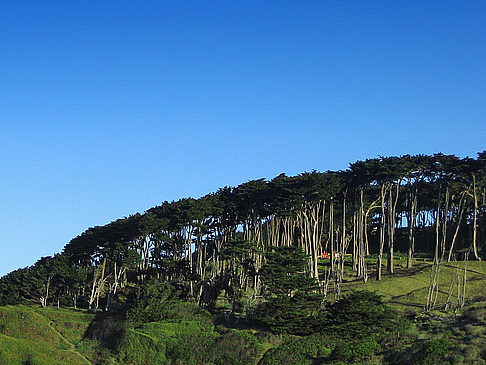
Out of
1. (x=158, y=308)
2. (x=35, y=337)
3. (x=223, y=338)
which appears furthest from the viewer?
(x=35, y=337)

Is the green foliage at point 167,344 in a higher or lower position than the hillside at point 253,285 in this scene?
lower

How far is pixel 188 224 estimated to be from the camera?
75.0 m

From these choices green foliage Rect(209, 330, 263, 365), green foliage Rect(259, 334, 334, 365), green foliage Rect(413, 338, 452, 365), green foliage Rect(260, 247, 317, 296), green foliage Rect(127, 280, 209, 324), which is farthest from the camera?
green foliage Rect(127, 280, 209, 324)

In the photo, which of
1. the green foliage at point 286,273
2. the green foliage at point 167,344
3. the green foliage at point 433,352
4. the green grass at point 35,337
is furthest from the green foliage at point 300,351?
the green grass at point 35,337

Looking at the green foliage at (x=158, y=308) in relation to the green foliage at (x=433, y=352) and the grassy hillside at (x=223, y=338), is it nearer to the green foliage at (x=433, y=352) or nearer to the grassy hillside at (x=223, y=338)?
the grassy hillside at (x=223, y=338)

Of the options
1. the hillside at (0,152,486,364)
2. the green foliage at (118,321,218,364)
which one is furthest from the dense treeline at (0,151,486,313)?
the green foliage at (118,321,218,364)

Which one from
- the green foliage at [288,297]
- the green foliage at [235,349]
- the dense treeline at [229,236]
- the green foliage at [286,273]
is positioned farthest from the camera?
the dense treeline at [229,236]

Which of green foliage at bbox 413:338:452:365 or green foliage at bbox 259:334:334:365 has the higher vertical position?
green foliage at bbox 413:338:452:365

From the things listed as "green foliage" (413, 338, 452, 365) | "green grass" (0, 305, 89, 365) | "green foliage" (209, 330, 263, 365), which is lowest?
"green grass" (0, 305, 89, 365)

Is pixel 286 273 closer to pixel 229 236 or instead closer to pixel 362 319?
pixel 362 319

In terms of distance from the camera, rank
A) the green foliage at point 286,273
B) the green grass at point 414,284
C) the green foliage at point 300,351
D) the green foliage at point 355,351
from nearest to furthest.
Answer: the green foliage at point 355,351, the green foliage at point 300,351, the green foliage at point 286,273, the green grass at point 414,284

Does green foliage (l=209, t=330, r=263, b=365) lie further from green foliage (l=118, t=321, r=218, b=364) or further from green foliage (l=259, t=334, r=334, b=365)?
green foliage (l=259, t=334, r=334, b=365)

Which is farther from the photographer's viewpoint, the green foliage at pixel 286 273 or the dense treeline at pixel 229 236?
the dense treeline at pixel 229 236

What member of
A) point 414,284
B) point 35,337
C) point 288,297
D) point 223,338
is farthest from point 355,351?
point 35,337
